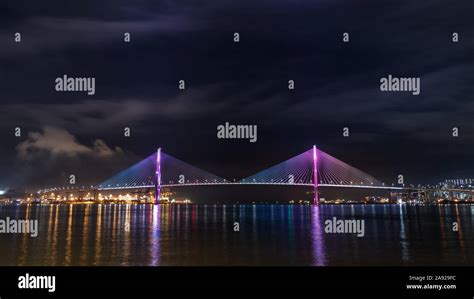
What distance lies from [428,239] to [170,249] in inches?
801

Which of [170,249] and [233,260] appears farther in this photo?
[170,249]

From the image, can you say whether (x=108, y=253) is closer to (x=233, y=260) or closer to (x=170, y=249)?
(x=170, y=249)
